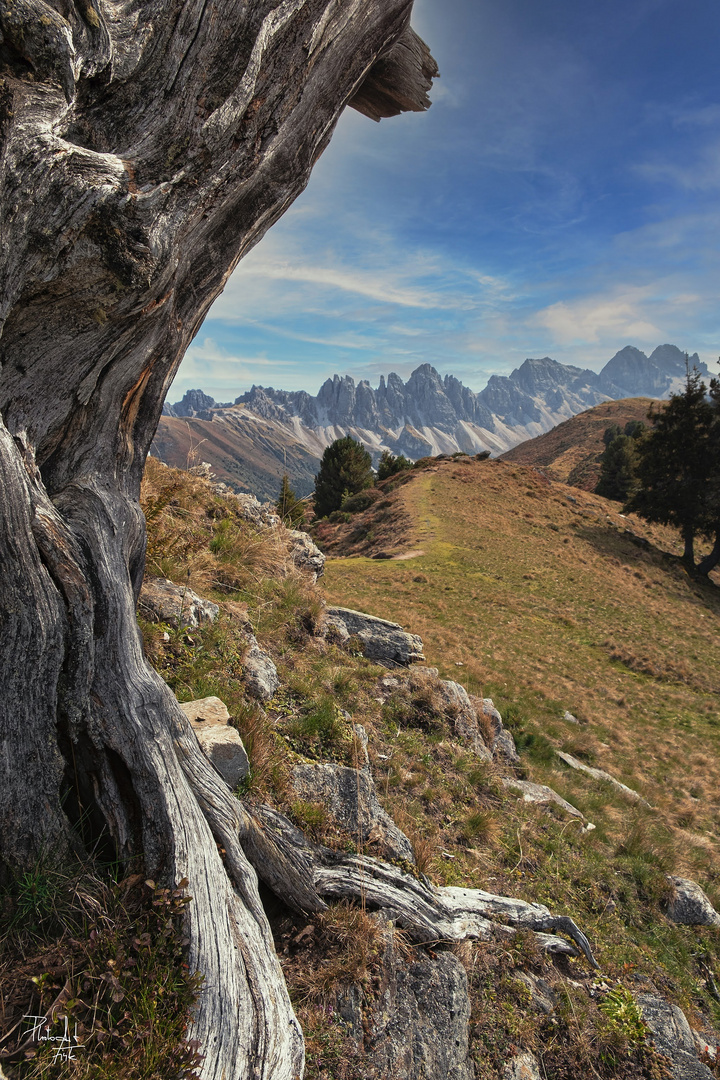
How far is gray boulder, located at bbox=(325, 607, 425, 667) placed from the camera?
970cm

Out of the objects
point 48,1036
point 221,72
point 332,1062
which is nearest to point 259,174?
point 221,72

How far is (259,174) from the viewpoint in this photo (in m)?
3.63

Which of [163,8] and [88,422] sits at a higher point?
[163,8]

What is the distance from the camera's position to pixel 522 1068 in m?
3.43

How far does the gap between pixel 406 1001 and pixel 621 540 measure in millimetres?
39666

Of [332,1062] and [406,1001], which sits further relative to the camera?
[406,1001]

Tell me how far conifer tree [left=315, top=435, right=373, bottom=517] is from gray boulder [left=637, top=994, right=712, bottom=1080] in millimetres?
47142

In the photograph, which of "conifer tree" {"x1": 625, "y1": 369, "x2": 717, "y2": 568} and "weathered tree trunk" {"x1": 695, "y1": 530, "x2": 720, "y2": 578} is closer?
"weathered tree trunk" {"x1": 695, "y1": 530, "x2": 720, "y2": 578}

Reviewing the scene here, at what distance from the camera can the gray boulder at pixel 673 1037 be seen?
376 cm

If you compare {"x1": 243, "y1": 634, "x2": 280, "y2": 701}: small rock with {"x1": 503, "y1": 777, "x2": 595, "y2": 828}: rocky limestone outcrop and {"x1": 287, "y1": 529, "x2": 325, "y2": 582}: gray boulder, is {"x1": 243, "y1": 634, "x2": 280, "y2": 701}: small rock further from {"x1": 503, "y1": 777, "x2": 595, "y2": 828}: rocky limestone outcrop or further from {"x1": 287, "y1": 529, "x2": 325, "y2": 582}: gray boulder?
{"x1": 287, "y1": 529, "x2": 325, "y2": 582}: gray boulder

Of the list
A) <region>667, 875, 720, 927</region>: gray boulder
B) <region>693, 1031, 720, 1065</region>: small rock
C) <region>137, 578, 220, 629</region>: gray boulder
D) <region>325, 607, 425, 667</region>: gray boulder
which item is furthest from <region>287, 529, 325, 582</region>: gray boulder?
<region>693, 1031, 720, 1065</region>: small rock

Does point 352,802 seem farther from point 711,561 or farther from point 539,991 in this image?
point 711,561

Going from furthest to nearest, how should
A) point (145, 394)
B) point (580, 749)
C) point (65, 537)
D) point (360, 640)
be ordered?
point (580, 749) < point (360, 640) < point (145, 394) < point (65, 537)

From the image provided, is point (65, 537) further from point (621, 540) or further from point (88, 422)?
point (621, 540)
